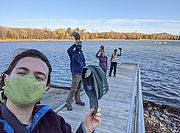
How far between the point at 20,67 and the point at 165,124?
8.62 m

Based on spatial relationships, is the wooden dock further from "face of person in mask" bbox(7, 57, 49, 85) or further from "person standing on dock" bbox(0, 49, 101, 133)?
"face of person in mask" bbox(7, 57, 49, 85)

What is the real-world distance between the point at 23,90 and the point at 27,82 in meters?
0.06

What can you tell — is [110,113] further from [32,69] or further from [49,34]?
[49,34]

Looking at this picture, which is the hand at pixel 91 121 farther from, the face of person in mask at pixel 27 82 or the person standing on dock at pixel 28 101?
the face of person in mask at pixel 27 82

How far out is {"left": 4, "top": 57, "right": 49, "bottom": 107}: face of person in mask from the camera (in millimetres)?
1398

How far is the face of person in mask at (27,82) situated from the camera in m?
1.40

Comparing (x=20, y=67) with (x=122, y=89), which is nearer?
(x=20, y=67)

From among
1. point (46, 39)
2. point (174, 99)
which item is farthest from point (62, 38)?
point (174, 99)

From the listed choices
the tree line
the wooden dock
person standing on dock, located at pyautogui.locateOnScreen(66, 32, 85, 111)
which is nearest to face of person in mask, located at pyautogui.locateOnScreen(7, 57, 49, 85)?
the wooden dock

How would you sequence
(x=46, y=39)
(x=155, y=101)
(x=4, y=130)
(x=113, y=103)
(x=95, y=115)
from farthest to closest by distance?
(x=46, y=39), (x=155, y=101), (x=113, y=103), (x=95, y=115), (x=4, y=130)

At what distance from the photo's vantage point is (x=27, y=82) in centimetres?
146

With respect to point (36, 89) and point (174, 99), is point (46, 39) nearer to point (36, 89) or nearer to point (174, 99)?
point (174, 99)

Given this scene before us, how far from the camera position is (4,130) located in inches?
52.1

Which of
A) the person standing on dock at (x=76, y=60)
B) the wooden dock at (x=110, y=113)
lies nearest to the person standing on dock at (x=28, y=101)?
the wooden dock at (x=110, y=113)
